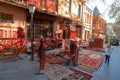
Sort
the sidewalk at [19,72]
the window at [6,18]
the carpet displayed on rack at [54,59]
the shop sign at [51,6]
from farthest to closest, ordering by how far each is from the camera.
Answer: the shop sign at [51,6]
the window at [6,18]
the carpet displayed on rack at [54,59]
the sidewalk at [19,72]

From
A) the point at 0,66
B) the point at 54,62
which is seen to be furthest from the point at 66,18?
the point at 0,66

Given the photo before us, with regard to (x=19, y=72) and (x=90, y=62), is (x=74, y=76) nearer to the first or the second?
(x=19, y=72)

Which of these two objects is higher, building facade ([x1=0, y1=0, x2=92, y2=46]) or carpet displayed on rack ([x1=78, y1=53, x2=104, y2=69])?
building facade ([x1=0, y1=0, x2=92, y2=46])

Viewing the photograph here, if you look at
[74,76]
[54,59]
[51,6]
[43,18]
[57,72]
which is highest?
[51,6]

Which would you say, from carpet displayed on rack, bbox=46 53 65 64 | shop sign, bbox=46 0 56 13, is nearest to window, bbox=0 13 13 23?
carpet displayed on rack, bbox=46 53 65 64

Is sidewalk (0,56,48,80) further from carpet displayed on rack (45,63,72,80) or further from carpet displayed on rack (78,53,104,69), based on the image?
carpet displayed on rack (78,53,104,69)

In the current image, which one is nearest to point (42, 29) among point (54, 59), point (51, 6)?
point (51, 6)

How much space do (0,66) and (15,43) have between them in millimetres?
3567

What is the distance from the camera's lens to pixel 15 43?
52.9ft

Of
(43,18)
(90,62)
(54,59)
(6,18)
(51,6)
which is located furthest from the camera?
(51,6)

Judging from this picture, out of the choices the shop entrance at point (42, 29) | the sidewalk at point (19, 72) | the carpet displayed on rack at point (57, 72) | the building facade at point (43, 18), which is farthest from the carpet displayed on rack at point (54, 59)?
the shop entrance at point (42, 29)

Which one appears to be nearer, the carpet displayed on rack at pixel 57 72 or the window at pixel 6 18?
the carpet displayed on rack at pixel 57 72

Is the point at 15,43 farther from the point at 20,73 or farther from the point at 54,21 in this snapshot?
the point at 54,21

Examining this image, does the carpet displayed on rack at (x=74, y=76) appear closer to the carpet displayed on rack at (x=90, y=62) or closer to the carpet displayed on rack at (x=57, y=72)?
the carpet displayed on rack at (x=57, y=72)
